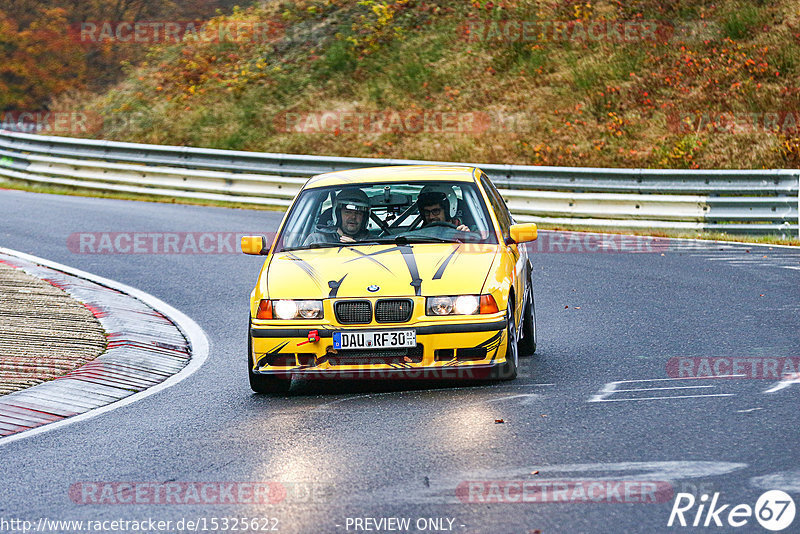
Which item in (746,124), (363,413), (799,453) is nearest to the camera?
(799,453)

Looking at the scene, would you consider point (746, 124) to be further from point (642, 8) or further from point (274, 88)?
point (274, 88)

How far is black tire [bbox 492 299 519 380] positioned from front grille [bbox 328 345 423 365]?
25.3 inches

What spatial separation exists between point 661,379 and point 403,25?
89.6 ft

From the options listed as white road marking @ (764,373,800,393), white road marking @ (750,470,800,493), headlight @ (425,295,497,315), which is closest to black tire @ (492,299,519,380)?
headlight @ (425,295,497,315)

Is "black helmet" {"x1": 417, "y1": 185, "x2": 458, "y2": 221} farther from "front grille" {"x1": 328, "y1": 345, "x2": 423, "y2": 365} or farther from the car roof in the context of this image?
"front grille" {"x1": 328, "y1": 345, "x2": 423, "y2": 365}

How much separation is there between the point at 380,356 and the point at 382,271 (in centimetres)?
61

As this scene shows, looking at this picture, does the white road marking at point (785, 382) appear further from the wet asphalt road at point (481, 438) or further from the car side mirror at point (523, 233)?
the car side mirror at point (523, 233)

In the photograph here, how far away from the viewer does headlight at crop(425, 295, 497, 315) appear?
292 inches

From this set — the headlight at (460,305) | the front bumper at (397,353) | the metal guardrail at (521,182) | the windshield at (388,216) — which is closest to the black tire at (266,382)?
the front bumper at (397,353)

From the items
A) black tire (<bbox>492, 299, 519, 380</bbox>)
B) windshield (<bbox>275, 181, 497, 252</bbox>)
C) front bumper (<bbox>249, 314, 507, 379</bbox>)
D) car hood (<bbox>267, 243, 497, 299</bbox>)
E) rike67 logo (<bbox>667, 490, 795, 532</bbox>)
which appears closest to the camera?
rike67 logo (<bbox>667, 490, 795, 532</bbox>)

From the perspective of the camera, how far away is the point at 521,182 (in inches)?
797

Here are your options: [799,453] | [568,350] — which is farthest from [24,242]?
[799,453]

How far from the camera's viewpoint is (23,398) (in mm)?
7879

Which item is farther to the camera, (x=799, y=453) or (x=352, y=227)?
(x=352, y=227)
